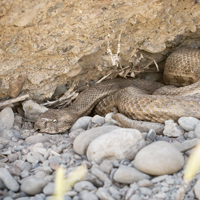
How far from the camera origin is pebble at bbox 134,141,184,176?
65.6 inches

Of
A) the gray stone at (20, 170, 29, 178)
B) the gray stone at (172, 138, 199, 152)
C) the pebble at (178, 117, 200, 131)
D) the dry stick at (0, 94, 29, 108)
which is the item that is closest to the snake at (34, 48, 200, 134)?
the pebble at (178, 117, 200, 131)

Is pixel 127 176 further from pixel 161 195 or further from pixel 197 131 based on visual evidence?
pixel 197 131

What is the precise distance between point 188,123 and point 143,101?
0.59m

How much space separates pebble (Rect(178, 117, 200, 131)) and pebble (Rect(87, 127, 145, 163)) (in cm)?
63

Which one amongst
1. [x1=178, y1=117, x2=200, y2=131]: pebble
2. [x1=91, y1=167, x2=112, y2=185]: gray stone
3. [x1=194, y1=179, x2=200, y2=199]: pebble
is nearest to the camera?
[x1=194, y1=179, x2=200, y2=199]: pebble

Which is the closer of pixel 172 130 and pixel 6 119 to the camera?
pixel 172 130

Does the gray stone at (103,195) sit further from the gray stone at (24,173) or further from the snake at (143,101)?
the snake at (143,101)

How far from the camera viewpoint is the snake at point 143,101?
259cm

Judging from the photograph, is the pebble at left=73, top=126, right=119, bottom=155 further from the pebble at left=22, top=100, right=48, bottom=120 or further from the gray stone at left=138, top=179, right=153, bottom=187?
the pebble at left=22, top=100, right=48, bottom=120

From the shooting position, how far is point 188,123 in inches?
92.6

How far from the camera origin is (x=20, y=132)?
2914mm

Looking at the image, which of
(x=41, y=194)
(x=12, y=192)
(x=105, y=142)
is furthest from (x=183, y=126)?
(x=12, y=192)

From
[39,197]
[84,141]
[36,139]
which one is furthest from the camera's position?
[36,139]

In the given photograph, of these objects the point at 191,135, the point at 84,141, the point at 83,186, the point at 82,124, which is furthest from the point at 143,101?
the point at 83,186
